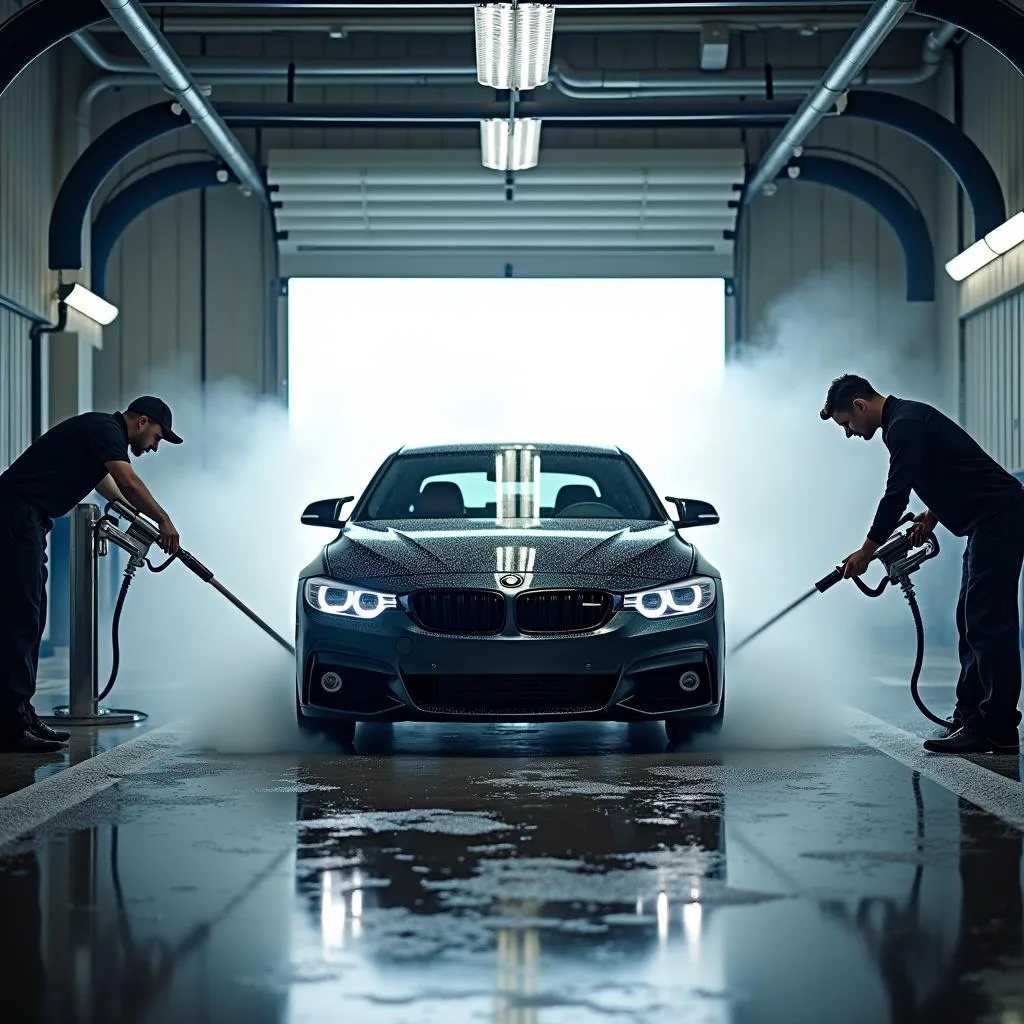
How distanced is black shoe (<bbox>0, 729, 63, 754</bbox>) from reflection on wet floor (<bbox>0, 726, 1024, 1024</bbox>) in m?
1.22

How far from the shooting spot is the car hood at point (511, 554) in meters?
7.52

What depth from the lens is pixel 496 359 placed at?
1881cm

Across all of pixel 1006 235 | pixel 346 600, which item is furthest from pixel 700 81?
pixel 346 600

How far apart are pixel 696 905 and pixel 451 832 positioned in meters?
1.29

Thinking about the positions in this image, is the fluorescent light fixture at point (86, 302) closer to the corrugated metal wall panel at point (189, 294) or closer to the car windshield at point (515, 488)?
the corrugated metal wall panel at point (189, 294)

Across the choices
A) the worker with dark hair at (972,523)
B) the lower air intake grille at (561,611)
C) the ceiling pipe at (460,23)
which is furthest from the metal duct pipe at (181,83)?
the worker with dark hair at (972,523)

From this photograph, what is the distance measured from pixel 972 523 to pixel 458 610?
7.68 ft

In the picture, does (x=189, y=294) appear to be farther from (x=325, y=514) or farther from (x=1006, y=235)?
(x=325, y=514)

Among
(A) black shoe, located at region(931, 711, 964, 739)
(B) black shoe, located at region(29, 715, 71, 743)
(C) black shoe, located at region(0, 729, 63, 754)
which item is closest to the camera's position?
(C) black shoe, located at region(0, 729, 63, 754)

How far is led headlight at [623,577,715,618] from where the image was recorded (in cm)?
746

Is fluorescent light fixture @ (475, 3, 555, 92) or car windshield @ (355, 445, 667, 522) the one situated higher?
fluorescent light fixture @ (475, 3, 555, 92)

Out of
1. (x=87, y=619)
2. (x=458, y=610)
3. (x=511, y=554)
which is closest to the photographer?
(x=458, y=610)

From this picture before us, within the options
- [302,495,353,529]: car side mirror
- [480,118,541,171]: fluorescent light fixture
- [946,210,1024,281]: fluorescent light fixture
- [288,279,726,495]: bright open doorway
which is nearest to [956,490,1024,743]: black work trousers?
[302,495,353,529]: car side mirror

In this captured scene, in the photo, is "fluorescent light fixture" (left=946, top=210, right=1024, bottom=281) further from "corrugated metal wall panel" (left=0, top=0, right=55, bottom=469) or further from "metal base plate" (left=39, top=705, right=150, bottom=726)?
"corrugated metal wall panel" (left=0, top=0, right=55, bottom=469)
